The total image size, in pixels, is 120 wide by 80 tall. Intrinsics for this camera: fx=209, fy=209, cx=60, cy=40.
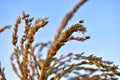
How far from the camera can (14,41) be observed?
200cm

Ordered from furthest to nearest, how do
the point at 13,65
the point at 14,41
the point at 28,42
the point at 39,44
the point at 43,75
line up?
the point at 39,44, the point at 13,65, the point at 14,41, the point at 28,42, the point at 43,75

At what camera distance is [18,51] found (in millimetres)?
2125

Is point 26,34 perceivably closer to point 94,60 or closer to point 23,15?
point 23,15

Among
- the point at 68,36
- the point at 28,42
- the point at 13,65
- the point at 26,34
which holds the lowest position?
the point at 68,36

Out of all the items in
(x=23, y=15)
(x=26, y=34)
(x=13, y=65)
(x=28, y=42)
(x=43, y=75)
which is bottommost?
(x=43, y=75)

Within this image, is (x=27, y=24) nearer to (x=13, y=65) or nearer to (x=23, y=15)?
(x=23, y=15)

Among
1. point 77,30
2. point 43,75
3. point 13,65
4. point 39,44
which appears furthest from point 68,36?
point 39,44

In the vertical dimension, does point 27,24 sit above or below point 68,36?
above

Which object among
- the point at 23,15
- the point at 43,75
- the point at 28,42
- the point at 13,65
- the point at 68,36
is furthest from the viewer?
the point at 13,65

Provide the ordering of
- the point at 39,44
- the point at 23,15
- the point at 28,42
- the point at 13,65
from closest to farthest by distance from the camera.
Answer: the point at 28,42, the point at 23,15, the point at 13,65, the point at 39,44

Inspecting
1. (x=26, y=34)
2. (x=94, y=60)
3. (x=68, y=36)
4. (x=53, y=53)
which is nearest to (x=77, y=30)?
(x=68, y=36)

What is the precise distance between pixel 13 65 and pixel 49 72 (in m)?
2.04

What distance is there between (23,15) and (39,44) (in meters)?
2.29

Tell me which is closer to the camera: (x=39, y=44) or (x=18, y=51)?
(x=18, y=51)
